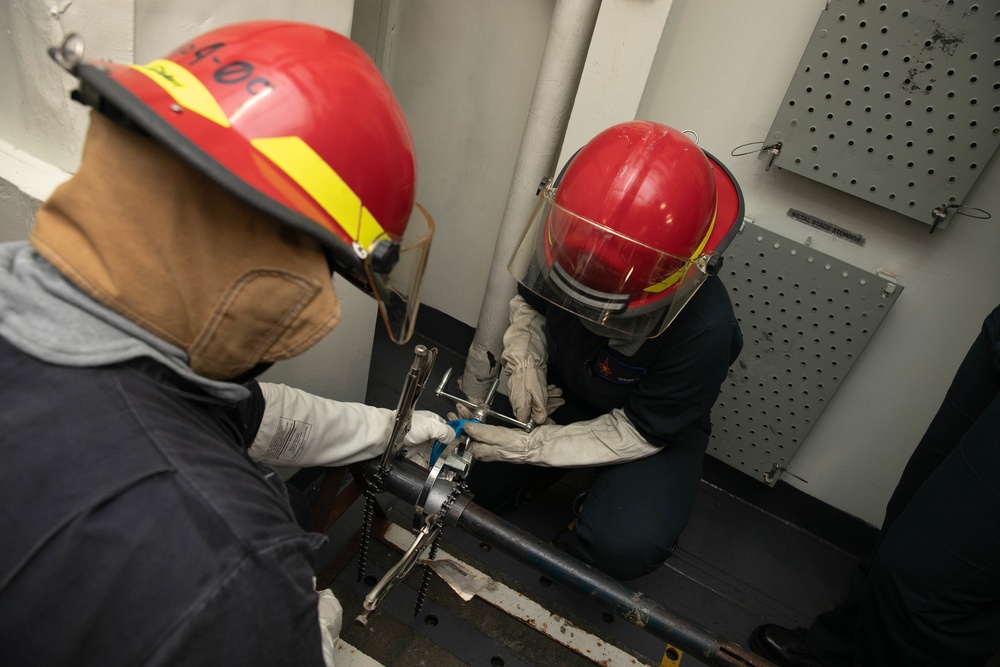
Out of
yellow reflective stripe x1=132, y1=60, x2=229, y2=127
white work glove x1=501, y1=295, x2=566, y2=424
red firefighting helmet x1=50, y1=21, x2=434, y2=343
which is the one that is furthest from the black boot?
yellow reflective stripe x1=132, y1=60, x2=229, y2=127

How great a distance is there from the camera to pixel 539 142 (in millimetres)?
2578

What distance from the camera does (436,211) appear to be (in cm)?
323

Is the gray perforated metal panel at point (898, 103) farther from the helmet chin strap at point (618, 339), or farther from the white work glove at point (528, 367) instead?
the white work glove at point (528, 367)

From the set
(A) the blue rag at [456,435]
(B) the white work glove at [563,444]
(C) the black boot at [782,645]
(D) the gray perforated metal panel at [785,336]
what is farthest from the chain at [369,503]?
(D) the gray perforated metal panel at [785,336]

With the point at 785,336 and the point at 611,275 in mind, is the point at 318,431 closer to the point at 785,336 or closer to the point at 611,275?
the point at 611,275

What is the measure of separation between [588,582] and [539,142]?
1.75 m

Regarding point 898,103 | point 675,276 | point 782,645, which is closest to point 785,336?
point 898,103

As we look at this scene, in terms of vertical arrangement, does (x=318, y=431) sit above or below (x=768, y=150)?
below

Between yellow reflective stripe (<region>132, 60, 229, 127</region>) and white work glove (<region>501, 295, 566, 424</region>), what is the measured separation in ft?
5.19

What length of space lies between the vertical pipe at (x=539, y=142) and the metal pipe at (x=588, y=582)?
955mm

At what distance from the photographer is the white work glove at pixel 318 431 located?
158 centimetres

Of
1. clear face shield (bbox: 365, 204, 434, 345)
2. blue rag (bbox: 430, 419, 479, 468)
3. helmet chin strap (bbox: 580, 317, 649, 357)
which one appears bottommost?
blue rag (bbox: 430, 419, 479, 468)

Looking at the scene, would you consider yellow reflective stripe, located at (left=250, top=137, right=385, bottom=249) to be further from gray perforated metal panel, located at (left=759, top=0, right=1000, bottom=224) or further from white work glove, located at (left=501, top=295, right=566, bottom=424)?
gray perforated metal panel, located at (left=759, top=0, right=1000, bottom=224)

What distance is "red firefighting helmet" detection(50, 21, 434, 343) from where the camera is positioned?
2.83 ft
